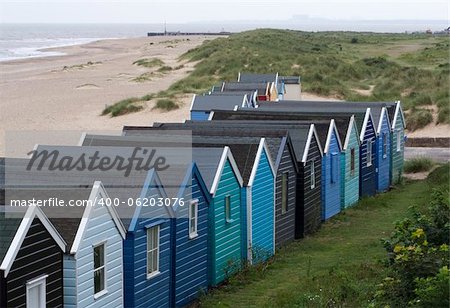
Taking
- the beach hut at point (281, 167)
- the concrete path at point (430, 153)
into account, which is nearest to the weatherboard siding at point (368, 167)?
the beach hut at point (281, 167)

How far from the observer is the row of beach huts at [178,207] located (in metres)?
11.6

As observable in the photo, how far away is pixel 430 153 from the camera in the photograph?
36.0 meters

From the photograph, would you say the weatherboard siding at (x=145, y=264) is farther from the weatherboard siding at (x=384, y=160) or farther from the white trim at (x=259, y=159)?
the weatherboard siding at (x=384, y=160)

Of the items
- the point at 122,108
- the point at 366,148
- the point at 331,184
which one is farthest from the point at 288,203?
the point at 122,108

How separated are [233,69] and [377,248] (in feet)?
173

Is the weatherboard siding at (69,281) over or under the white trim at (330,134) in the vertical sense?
under

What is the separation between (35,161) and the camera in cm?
1454

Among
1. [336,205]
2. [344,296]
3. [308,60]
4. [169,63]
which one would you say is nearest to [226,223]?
[344,296]

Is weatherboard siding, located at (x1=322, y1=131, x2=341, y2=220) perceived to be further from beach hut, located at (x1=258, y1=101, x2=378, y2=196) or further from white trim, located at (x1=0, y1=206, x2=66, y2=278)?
white trim, located at (x1=0, y1=206, x2=66, y2=278)

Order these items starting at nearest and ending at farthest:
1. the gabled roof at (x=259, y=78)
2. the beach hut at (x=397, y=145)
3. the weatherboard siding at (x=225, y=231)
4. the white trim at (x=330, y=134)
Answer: the weatherboard siding at (x=225, y=231), the white trim at (x=330, y=134), the beach hut at (x=397, y=145), the gabled roof at (x=259, y=78)

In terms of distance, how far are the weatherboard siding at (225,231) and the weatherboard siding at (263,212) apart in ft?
2.01

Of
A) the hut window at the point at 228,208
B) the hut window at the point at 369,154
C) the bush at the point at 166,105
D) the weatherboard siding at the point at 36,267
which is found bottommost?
the bush at the point at 166,105

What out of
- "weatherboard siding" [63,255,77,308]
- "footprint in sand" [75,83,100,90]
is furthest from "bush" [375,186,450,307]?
"footprint in sand" [75,83,100,90]

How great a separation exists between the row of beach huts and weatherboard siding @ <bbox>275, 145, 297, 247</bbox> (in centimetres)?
3
